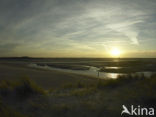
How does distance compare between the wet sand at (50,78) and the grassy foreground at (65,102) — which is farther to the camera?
the wet sand at (50,78)

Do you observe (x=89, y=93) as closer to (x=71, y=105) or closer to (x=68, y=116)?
(x=71, y=105)

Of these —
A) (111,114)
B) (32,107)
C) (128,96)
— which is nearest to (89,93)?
(128,96)

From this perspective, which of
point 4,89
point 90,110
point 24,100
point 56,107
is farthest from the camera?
point 4,89

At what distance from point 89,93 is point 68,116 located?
7.96 feet

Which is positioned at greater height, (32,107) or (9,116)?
(9,116)

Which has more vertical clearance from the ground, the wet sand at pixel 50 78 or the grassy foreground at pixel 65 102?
the grassy foreground at pixel 65 102

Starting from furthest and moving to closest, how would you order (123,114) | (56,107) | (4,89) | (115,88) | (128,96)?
(115,88) → (4,89) → (128,96) → (56,107) → (123,114)

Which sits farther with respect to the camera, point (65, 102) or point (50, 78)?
point (50, 78)

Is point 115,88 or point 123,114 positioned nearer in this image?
point 123,114

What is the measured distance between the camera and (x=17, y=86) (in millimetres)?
7117

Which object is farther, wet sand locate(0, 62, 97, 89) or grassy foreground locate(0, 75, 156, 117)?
wet sand locate(0, 62, 97, 89)

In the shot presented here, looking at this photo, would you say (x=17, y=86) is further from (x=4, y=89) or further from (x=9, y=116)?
(x=9, y=116)

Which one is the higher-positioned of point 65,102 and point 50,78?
point 65,102

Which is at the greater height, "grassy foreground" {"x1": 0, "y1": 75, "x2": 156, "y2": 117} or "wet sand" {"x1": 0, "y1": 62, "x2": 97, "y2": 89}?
"grassy foreground" {"x1": 0, "y1": 75, "x2": 156, "y2": 117}
